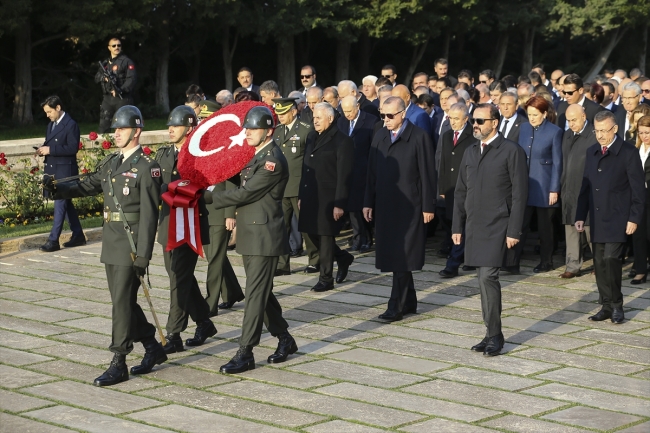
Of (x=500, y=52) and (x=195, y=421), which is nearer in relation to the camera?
(x=195, y=421)

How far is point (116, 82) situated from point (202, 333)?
996cm

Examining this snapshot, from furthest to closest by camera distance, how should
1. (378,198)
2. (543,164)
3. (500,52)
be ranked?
1. (500,52)
2. (543,164)
3. (378,198)

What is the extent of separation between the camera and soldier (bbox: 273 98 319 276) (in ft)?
38.4

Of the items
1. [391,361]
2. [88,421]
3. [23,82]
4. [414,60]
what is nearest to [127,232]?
[88,421]

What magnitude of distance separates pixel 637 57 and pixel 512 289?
4035 cm

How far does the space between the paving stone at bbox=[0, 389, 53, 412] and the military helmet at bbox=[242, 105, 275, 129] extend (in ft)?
8.02

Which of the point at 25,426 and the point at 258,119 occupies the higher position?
the point at 258,119

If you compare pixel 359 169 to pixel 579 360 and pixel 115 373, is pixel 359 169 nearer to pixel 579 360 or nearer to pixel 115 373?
pixel 579 360

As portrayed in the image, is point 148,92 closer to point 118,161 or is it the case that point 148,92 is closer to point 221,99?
point 221,99

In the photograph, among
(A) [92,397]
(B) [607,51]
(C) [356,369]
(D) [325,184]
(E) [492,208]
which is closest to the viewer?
(A) [92,397]

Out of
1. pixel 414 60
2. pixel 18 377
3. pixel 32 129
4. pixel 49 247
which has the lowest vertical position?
pixel 18 377

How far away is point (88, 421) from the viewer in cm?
684

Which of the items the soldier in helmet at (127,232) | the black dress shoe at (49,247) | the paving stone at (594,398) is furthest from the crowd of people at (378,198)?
the paving stone at (594,398)

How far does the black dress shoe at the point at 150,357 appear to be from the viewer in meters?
7.99
